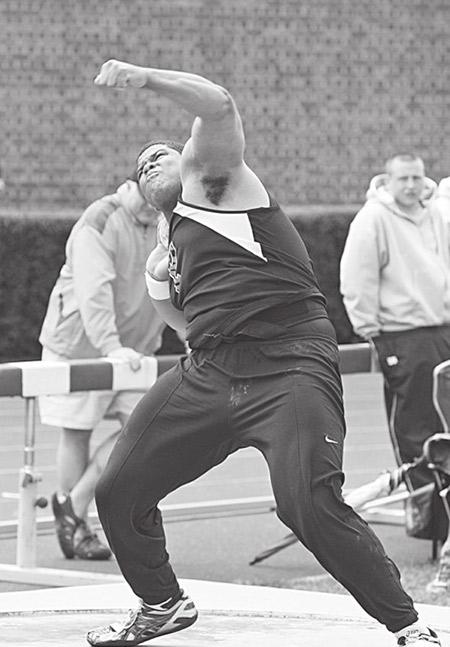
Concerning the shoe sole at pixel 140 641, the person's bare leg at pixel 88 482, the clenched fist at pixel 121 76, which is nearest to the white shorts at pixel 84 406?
the person's bare leg at pixel 88 482

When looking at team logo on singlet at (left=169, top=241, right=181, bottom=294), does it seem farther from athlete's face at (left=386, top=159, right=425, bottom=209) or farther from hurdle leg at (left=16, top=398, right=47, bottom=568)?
athlete's face at (left=386, top=159, right=425, bottom=209)

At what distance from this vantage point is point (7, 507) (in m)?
9.76

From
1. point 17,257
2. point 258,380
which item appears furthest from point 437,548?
point 17,257

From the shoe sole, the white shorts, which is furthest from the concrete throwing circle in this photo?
the white shorts

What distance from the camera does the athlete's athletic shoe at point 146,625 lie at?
17.7 feet

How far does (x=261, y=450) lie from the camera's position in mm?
5086

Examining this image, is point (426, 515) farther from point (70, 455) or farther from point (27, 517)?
point (27, 517)

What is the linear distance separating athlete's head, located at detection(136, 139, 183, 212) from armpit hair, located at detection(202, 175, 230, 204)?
0.82ft

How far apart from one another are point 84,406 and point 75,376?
2.14 ft

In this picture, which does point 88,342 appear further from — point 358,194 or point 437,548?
point 358,194

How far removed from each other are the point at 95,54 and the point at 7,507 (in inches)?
396

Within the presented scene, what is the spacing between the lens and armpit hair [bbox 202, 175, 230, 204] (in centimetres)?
495

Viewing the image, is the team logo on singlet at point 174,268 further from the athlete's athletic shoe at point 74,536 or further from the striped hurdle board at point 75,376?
the athlete's athletic shoe at point 74,536

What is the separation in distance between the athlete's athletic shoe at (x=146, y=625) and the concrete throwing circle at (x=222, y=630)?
0.20ft
